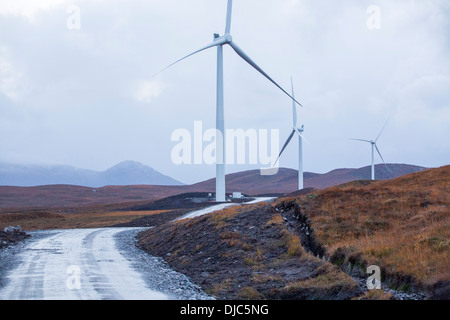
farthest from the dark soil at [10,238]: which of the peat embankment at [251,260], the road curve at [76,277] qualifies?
the peat embankment at [251,260]

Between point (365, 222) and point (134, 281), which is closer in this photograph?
point (134, 281)

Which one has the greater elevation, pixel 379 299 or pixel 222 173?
pixel 222 173

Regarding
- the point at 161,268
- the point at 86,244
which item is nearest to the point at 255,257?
the point at 161,268

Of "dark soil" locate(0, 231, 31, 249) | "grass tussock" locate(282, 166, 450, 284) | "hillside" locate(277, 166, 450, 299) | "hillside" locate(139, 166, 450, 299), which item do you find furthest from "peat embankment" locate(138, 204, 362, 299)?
"dark soil" locate(0, 231, 31, 249)

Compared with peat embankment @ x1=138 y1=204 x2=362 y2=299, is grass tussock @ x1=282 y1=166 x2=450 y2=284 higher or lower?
higher

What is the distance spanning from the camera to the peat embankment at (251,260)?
1367 centimetres

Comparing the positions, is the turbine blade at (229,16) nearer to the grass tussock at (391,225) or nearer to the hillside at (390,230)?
the grass tussock at (391,225)

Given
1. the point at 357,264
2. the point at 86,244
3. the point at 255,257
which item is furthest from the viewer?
the point at 86,244

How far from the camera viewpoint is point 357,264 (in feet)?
50.3

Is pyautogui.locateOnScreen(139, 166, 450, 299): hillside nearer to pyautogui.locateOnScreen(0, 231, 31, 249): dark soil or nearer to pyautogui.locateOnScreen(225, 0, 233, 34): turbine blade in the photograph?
pyautogui.locateOnScreen(0, 231, 31, 249): dark soil

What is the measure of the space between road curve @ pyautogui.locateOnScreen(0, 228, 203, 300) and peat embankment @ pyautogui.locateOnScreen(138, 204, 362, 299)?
87.6 inches

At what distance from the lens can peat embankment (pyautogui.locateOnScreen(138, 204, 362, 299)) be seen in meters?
13.7
